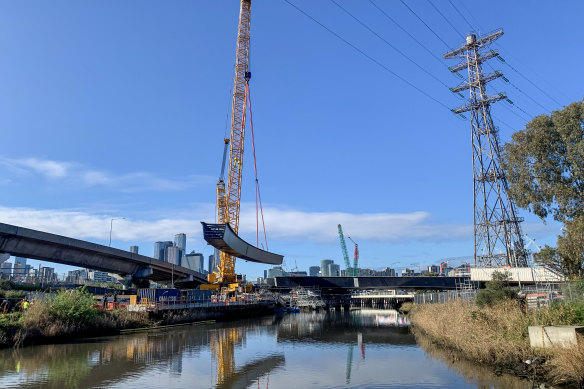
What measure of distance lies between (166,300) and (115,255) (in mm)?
21916

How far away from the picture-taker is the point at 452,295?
50.1 metres

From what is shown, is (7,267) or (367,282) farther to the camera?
(367,282)

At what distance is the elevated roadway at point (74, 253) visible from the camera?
5559 centimetres

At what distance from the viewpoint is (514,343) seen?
21750 mm

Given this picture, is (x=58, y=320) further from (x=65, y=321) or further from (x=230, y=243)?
(x=230, y=243)

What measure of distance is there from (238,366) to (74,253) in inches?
2021

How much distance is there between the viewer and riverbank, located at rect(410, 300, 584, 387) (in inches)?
706

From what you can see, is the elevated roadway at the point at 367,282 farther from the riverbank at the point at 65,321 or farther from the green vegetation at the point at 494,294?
the green vegetation at the point at 494,294

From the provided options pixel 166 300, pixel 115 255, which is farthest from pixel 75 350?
pixel 115 255

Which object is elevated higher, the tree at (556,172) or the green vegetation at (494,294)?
the tree at (556,172)

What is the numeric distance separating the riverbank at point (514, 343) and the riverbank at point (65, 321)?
109ft

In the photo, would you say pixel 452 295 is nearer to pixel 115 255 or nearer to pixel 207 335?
pixel 207 335

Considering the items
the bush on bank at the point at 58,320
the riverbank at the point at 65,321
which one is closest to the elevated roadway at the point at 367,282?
the riverbank at the point at 65,321

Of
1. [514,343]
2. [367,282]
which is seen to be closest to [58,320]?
[514,343]
